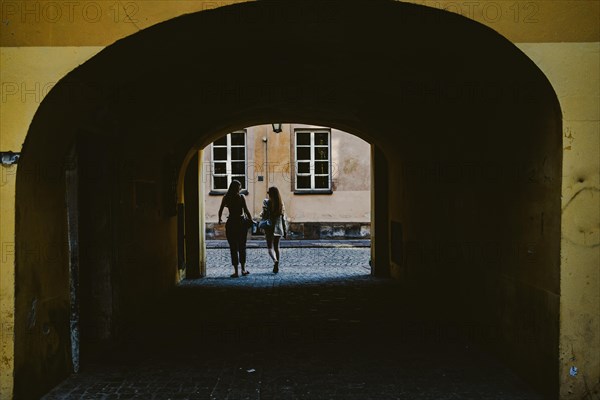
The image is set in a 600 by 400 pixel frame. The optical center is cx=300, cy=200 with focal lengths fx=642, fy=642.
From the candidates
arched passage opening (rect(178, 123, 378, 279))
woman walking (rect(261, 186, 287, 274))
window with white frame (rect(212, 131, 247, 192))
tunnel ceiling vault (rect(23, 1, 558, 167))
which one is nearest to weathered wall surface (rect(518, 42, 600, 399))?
tunnel ceiling vault (rect(23, 1, 558, 167))

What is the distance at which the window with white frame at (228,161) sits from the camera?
22.3 meters

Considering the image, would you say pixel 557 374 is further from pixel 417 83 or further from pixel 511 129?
pixel 417 83

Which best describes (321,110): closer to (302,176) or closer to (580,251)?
(580,251)

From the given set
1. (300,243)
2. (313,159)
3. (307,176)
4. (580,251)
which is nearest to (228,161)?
(307,176)

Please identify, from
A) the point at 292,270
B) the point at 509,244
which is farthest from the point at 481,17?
the point at 292,270

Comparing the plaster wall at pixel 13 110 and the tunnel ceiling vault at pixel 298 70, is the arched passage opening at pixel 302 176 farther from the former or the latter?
the plaster wall at pixel 13 110

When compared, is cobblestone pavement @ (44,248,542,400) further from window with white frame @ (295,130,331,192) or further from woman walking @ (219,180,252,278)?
window with white frame @ (295,130,331,192)

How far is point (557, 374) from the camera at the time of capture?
14.3 ft

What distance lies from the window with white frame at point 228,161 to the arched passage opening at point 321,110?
40.3 ft

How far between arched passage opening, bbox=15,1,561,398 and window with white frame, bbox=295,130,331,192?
1196 centimetres

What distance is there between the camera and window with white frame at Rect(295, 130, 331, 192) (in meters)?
22.1

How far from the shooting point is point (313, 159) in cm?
2209

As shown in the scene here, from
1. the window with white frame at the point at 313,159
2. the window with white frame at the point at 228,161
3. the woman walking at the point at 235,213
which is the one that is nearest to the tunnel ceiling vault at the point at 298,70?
the woman walking at the point at 235,213

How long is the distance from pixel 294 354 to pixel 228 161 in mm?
16754
